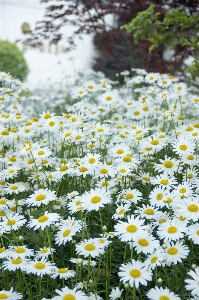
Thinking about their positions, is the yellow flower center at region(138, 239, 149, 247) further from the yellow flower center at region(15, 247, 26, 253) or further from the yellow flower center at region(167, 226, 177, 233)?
the yellow flower center at region(15, 247, 26, 253)

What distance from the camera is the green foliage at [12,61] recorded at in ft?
23.0

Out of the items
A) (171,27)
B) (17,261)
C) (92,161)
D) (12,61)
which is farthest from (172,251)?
(12,61)

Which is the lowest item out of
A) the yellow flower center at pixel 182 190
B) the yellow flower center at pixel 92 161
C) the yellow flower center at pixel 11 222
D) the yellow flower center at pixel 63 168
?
the yellow flower center at pixel 11 222

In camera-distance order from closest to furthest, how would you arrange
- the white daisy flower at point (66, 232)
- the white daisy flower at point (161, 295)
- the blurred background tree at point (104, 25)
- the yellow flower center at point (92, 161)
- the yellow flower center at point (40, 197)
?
the white daisy flower at point (161, 295) → the white daisy flower at point (66, 232) → the yellow flower center at point (40, 197) → the yellow flower center at point (92, 161) → the blurred background tree at point (104, 25)

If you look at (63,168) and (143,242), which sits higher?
(63,168)

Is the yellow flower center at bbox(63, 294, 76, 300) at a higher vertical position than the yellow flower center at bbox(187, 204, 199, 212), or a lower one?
lower

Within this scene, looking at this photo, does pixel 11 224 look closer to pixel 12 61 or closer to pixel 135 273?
pixel 135 273

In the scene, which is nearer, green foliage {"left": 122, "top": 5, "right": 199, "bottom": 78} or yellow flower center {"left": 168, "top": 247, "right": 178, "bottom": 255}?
yellow flower center {"left": 168, "top": 247, "right": 178, "bottom": 255}

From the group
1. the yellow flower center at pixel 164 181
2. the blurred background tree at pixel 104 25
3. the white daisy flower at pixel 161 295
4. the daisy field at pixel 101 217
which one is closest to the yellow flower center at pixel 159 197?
the daisy field at pixel 101 217

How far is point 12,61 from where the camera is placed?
23.3 feet

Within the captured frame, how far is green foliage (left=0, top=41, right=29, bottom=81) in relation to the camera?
702 centimetres

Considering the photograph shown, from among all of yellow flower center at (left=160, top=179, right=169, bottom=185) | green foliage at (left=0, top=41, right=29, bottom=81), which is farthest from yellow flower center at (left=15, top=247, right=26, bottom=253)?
green foliage at (left=0, top=41, right=29, bottom=81)

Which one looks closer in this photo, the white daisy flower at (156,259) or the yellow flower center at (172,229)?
the white daisy flower at (156,259)

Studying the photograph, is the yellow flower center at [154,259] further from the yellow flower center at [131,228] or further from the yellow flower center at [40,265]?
the yellow flower center at [40,265]
